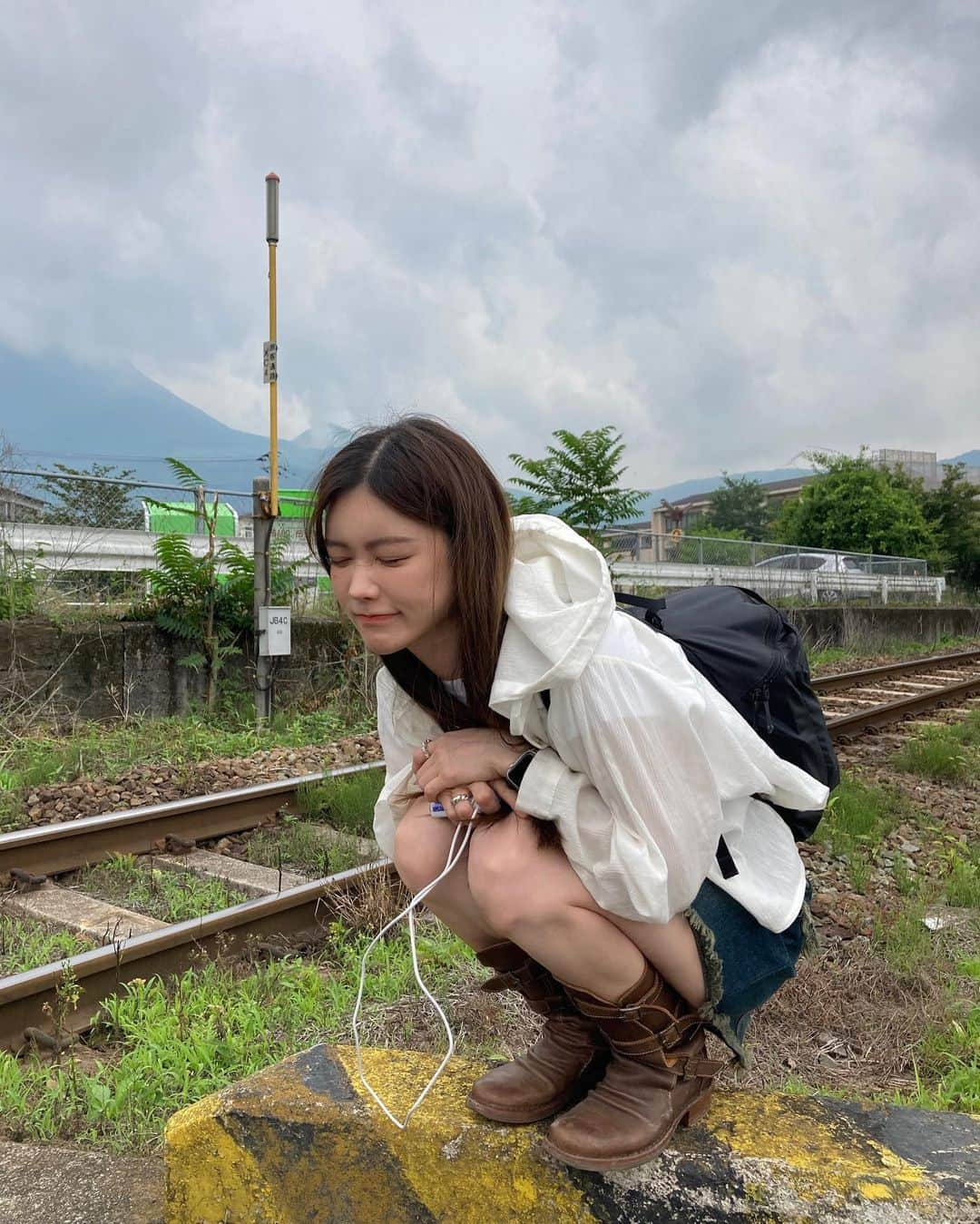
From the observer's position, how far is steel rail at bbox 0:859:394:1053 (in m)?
3.01

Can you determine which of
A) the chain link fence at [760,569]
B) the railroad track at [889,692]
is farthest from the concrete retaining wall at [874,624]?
the railroad track at [889,692]

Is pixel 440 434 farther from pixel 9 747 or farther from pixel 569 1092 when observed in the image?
pixel 9 747

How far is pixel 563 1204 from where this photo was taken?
1680mm

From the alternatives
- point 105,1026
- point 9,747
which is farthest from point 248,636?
point 105,1026

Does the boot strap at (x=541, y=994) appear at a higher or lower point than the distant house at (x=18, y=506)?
lower

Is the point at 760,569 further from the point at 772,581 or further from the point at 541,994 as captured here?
the point at 541,994

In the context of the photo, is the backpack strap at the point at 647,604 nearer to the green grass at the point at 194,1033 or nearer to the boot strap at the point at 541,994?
the boot strap at the point at 541,994

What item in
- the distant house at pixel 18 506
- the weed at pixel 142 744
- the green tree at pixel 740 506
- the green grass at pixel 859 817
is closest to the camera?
the green grass at pixel 859 817

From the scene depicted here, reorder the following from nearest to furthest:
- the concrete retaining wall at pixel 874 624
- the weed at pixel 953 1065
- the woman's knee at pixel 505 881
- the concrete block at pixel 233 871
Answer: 1. the woman's knee at pixel 505 881
2. the weed at pixel 953 1065
3. the concrete block at pixel 233 871
4. the concrete retaining wall at pixel 874 624

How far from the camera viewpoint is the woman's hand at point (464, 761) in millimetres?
1730

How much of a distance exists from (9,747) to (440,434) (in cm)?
534

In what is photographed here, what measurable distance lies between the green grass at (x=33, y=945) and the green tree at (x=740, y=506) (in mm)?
72923

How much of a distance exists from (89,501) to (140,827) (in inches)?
199

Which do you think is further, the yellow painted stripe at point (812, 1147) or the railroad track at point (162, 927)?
the railroad track at point (162, 927)
